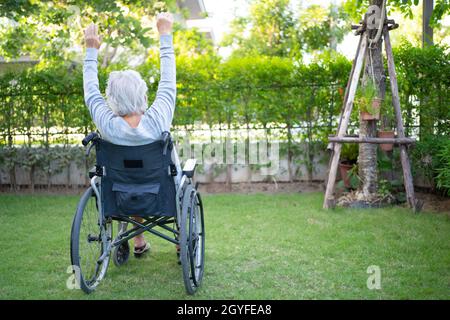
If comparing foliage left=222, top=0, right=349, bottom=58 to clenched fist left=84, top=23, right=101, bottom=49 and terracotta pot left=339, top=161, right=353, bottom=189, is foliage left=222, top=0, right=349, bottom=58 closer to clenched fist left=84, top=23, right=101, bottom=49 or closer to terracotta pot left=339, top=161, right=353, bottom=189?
terracotta pot left=339, top=161, right=353, bottom=189

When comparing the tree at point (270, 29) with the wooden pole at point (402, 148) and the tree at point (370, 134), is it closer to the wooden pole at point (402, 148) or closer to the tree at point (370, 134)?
the tree at point (370, 134)

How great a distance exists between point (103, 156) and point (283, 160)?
361 centimetres

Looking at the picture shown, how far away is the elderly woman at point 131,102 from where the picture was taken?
2875 millimetres

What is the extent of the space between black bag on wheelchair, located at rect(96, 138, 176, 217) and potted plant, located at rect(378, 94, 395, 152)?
113 inches

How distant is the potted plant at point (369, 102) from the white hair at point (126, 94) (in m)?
2.69

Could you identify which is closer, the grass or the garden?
the grass

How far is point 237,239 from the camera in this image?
13.5 ft

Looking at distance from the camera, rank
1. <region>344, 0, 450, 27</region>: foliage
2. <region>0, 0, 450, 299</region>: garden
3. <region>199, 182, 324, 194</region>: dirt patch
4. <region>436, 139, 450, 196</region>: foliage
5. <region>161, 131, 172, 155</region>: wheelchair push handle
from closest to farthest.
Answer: <region>161, 131, 172, 155</region>: wheelchair push handle → <region>0, 0, 450, 299</region>: garden → <region>436, 139, 450, 196</region>: foliage → <region>344, 0, 450, 27</region>: foliage → <region>199, 182, 324, 194</region>: dirt patch

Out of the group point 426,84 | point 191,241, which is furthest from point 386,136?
point 191,241

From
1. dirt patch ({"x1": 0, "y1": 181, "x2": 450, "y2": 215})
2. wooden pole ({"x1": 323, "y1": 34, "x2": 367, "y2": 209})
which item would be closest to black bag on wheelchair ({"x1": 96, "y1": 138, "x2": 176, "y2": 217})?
wooden pole ({"x1": 323, "y1": 34, "x2": 367, "y2": 209})

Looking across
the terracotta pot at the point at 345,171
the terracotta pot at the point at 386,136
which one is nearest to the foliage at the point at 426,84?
the terracotta pot at the point at 386,136

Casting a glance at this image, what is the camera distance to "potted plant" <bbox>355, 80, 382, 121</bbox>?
4.95 metres

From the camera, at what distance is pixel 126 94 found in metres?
2.94
